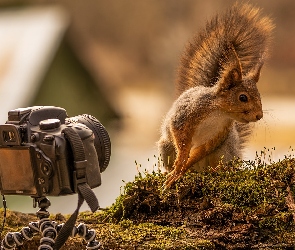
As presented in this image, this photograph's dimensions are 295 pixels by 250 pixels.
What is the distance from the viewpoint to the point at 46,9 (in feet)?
12.8

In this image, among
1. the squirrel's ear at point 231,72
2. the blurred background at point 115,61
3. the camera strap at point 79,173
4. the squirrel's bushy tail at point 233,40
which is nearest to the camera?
the camera strap at point 79,173

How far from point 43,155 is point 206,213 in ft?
1.64

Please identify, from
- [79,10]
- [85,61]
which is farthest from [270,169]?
[79,10]

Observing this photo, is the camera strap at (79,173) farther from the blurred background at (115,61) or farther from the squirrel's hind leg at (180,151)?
the blurred background at (115,61)

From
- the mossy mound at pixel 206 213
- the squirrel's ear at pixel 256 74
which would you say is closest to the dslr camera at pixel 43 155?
the mossy mound at pixel 206 213

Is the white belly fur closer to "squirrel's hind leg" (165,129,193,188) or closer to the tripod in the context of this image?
"squirrel's hind leg" (165,129,193,188)

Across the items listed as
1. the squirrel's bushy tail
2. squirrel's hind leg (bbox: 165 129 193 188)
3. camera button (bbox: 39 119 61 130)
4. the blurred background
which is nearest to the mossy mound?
squirrel's hind leg (bbox: 165 129 193 188)

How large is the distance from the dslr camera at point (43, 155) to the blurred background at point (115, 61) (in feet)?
4.96

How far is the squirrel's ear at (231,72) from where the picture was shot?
5.75 ft

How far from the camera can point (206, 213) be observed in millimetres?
1697

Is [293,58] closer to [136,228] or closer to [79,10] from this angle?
[79,10]

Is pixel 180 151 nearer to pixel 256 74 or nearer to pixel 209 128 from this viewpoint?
pixel 209 128

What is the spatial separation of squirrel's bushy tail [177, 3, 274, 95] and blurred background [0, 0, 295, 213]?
1.08 meters

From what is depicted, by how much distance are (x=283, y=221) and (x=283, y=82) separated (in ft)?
7.07
